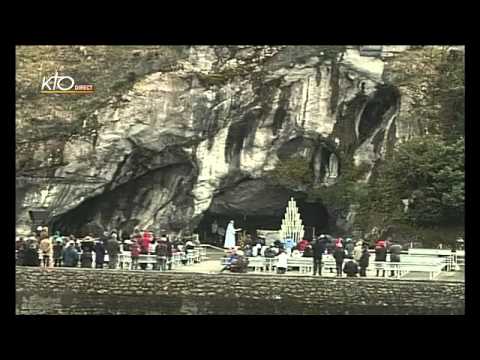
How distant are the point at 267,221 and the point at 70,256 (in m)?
4.23

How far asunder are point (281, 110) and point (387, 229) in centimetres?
368

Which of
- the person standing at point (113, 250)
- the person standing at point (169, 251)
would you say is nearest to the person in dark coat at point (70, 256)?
the person standing at point (113, 250)

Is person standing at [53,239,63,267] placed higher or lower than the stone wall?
higher

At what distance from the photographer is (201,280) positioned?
16672 mm

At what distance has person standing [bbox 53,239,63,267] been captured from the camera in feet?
55.8

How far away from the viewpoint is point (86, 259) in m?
17.1

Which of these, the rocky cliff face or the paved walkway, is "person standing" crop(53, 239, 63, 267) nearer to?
the rocky cliff face

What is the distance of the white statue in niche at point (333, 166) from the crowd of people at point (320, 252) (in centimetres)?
180

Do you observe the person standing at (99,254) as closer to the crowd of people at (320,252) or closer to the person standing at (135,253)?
the person standing at (135,253)

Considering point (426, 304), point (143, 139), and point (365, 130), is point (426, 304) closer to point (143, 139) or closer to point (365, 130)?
point (365, 130)

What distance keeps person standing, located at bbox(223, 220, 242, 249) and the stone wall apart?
701 mm

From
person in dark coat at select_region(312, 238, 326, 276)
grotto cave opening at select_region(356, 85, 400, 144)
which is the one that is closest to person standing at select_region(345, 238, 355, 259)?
person in dark coat at select_region(312, 238, 326, 276)

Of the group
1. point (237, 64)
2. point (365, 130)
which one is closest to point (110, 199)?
point (237, 64)

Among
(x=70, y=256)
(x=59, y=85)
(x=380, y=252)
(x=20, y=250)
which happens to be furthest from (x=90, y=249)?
(x=380, y=252)
